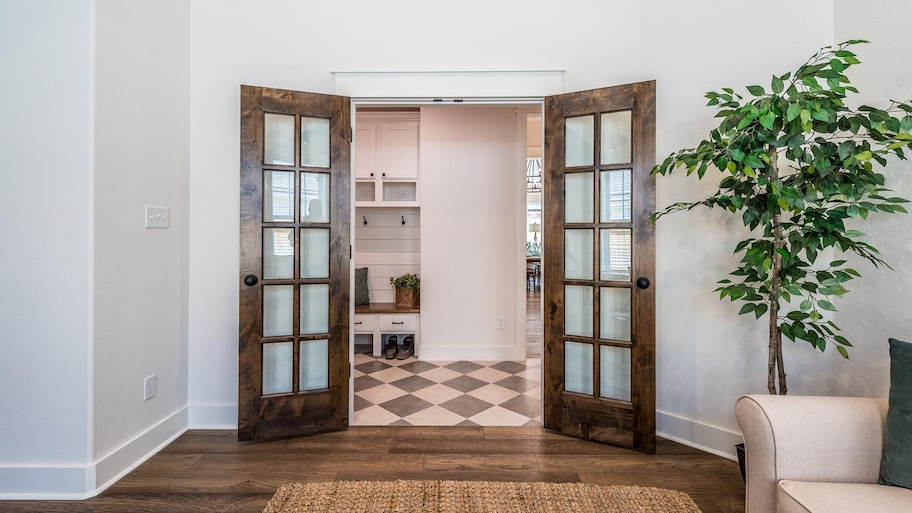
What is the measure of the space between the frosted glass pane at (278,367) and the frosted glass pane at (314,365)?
7 centimetres

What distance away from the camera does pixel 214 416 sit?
8.75 ft

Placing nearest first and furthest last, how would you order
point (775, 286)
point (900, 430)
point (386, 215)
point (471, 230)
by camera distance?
1. point (900, 430)
2. point (775, 286)
3. point (471, 230)
4. point (386, 215)

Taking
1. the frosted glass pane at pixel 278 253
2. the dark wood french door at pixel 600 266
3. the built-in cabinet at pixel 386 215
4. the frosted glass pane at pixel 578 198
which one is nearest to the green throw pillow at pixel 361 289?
the built-in cabinet at pixel 386 215

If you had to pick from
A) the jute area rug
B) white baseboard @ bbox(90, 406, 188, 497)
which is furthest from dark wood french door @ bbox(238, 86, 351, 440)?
the jute area rug

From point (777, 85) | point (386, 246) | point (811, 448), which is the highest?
point (777, 85)

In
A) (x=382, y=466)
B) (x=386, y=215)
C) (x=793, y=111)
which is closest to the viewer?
(x=793, y=111)

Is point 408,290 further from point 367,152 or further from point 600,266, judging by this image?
point 600,266

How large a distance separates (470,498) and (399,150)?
361 centimetres

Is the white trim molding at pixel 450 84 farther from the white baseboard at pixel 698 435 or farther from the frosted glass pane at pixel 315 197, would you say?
the white baseboard at pixel 698 435

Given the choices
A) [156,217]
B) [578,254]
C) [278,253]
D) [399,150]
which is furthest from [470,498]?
[399,150]

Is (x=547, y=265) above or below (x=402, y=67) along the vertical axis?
below

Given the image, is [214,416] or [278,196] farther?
[214,416]

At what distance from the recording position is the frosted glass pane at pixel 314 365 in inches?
102

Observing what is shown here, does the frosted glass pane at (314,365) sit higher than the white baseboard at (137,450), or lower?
higher
